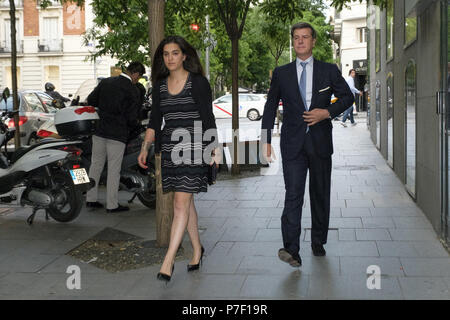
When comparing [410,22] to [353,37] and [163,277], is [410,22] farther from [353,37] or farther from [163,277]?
[353,37]

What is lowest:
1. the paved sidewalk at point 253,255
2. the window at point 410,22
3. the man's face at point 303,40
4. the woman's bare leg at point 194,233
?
the paved sidewalk at point 253,255

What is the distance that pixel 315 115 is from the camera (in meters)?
5.74

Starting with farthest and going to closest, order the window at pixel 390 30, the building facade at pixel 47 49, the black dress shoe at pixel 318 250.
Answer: the building facade at pixel 47 49 → the window at pixel 390 30 → the black dress shoe at pixel 318 250

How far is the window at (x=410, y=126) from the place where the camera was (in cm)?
877

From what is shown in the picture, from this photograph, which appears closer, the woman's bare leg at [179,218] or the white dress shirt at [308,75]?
the woman's bare leg at [179,218]

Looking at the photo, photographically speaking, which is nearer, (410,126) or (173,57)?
(173,57)

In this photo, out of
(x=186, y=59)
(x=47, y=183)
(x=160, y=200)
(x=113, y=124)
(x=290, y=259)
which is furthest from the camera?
(x=113, y=124)

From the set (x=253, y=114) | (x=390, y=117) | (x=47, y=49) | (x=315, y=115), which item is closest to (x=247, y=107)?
(x=253, y=114)

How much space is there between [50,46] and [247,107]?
869 inches

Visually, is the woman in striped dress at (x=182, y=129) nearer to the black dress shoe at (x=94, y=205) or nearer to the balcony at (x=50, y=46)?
the black dress shoe at (x=94, y=205)

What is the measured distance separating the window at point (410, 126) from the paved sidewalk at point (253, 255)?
27 cm

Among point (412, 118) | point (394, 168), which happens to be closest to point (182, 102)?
point (412, 118)

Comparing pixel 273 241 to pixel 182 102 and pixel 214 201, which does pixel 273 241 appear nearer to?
pixel 182 102

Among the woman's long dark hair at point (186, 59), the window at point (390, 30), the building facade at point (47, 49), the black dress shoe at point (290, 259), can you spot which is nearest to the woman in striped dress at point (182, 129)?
the woman's long dark hair at point (186, 59)
